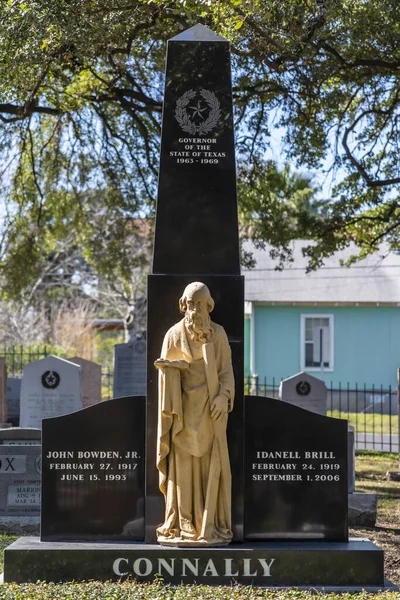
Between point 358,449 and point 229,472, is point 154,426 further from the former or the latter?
point 358,449

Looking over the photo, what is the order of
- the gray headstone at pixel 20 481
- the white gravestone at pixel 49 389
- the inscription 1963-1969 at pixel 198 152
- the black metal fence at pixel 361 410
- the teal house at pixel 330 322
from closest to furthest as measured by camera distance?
the inscription 1963-1969 at pixel 198 152
the gray headstone at pixel 20 481
the white gravestone at pixel 49 389
the black metal fence at pixel 361 410
the teal house at pixel 330 322

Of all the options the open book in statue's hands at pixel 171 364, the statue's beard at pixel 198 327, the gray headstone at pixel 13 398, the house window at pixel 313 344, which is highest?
the house window at pixel 313 344

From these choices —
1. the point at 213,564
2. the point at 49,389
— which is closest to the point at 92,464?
the point at 213,564

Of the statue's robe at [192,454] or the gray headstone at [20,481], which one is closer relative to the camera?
the statue's robe at [192,454]

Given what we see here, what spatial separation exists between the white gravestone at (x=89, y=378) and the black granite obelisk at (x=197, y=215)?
1085cm

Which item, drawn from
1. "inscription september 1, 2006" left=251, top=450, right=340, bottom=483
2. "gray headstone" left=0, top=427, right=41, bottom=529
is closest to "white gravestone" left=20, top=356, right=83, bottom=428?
"gray headstone" left=0, top=427, right=41, bottom=529

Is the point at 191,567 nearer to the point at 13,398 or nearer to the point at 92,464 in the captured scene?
the point at 92,464

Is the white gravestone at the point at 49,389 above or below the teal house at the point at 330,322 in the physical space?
below

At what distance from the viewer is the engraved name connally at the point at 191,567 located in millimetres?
6996

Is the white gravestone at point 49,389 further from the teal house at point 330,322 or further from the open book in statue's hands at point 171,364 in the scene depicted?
the teal house at point 330,322

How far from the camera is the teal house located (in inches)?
1117

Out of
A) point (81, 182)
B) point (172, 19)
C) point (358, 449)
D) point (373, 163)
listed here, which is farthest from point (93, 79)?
point (358, 449)

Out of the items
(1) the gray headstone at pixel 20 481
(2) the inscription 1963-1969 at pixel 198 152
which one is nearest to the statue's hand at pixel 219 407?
(2) the inscription 1963-1969 at pixel 198 152

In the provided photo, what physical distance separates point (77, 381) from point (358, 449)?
6988 millimetres
